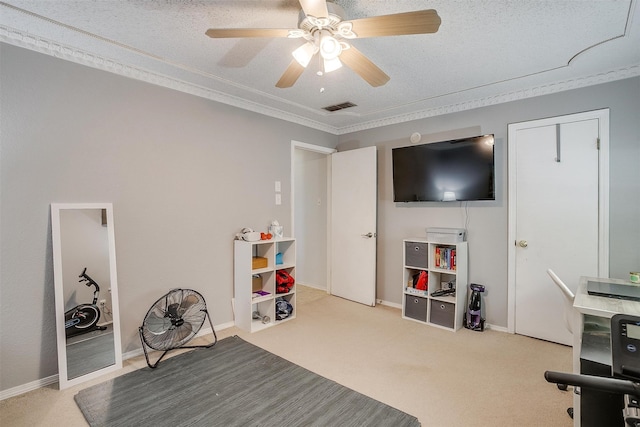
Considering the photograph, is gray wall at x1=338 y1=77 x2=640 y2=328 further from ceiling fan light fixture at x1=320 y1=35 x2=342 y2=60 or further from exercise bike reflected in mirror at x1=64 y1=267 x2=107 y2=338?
exercise bike reflected in mirror at x1=64 y1=267 x2=107 y2=338

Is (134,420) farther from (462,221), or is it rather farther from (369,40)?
(462,221)

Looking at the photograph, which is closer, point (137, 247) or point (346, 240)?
point (137, 247)

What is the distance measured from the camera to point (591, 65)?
248cm

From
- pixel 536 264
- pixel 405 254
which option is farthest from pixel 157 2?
pixel 536 264

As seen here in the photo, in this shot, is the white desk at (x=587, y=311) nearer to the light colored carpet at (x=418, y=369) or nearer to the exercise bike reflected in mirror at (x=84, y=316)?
the light colored carpet at (x=418, y=369)

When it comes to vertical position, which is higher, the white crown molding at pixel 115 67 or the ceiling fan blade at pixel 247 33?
the white crown molding at pixel 115 67

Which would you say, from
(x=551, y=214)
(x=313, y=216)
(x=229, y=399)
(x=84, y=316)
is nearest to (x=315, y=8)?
(x=229, y=399)

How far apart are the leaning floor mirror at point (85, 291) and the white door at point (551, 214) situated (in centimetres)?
375

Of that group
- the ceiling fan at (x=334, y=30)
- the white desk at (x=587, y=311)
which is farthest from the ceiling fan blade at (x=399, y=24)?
the white desk at (x=587, y=311)

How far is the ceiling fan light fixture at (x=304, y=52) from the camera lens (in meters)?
1.77

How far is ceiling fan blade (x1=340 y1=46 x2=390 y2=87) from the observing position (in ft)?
5.91

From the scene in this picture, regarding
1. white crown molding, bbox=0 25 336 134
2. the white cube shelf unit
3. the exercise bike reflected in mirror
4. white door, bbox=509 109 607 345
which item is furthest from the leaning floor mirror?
white door, bbox=509 109 607 345

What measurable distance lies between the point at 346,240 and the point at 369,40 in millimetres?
2659

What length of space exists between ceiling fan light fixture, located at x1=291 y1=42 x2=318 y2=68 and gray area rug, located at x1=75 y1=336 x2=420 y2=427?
221 cm
